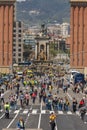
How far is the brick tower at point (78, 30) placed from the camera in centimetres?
15388

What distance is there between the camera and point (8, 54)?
15538 cm

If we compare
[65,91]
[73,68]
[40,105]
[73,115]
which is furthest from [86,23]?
[73,115]

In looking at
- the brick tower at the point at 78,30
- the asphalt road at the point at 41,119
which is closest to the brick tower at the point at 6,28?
the brick tower at the point at 78,30

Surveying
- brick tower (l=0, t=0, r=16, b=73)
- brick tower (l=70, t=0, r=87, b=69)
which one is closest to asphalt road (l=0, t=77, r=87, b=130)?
brick tower (l=70, t=0, r=87, b=69)

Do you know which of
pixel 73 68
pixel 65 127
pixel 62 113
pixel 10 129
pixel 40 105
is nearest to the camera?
pixel 10 129

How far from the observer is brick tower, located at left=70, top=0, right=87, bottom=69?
505 ft

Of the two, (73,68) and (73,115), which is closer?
(73,115)

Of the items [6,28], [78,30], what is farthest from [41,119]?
[6,28]

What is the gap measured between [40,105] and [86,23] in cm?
8958

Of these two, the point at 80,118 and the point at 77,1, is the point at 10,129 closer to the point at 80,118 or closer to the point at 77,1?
the point at 80,118

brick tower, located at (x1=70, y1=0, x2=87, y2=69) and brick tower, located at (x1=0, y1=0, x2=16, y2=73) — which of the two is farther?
brick tower, located at (x1=0, y1=0, x2=16, y2=73)

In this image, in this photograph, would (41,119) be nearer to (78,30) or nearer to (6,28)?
(78,30)

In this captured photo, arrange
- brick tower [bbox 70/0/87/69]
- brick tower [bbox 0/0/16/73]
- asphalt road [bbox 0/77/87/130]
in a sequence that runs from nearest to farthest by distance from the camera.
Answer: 1. asphalt road [bbox 0/77/87/130]
2. brick tower [bbox 70/0/87/69]
3. brick tower [bbox 0/0/16/73]

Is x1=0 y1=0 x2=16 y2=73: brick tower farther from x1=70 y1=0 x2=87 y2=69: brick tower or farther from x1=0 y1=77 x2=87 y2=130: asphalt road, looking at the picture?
x1=0 y1=77 x2=87 y2=130: asphalt road
